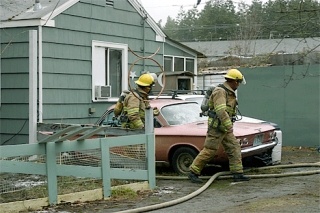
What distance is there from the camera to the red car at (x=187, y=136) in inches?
420

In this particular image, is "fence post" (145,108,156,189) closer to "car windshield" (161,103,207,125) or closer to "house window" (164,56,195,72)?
"car windshield" (161,103,207,125)

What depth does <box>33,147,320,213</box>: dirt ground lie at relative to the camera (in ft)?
25.7

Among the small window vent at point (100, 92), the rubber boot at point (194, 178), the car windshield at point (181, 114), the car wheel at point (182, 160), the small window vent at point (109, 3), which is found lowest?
the rubber boot at point (194, 178)

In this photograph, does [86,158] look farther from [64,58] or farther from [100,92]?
[100,92]

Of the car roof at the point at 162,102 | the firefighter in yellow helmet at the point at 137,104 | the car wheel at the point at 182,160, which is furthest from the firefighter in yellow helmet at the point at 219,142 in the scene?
the car roof at the point at 162,102

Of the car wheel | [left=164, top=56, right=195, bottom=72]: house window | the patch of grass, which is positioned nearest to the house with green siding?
[left=164, top=56, right=195, bottom=72]: house window

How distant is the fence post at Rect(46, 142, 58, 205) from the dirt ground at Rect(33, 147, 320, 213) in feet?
0.53

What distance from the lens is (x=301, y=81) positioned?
1553 centimetres

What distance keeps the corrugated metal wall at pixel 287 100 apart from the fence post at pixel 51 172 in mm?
8537

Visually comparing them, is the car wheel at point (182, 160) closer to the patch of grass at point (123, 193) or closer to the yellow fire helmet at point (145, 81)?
the yellow fire helmet at point (145, 81)

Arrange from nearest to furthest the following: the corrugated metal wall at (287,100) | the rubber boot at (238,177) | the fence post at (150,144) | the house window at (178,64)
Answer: the fence post at (150,144) < the rubber boot at (238,177) < the corrugated metal wall at (287,100) < the house window at (178,64)

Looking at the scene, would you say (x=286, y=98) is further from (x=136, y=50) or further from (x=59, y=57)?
(x=59, y=57)

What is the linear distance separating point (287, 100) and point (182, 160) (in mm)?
5795

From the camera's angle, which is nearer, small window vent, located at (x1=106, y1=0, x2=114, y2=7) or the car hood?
the car hood
